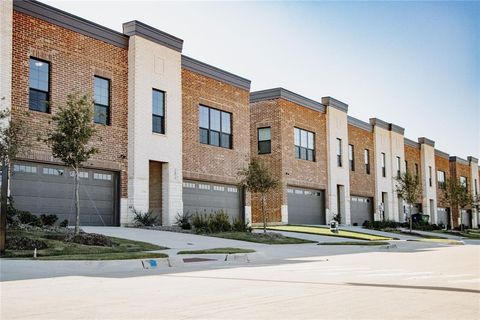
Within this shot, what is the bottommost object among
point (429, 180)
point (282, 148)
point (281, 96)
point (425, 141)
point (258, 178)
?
point (258, 178)

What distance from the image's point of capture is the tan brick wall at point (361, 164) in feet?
161

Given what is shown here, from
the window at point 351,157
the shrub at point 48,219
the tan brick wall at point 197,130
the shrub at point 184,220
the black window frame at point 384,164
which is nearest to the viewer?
the shrub at point 48,219

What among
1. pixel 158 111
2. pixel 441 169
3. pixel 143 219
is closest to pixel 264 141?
pixel 158 111

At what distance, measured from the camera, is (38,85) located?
931 inches

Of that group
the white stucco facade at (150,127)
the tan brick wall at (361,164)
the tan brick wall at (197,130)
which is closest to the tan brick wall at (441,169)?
the tan brick wall at (361,164)

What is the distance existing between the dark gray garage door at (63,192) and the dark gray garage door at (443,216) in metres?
49.7

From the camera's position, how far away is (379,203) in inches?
2062

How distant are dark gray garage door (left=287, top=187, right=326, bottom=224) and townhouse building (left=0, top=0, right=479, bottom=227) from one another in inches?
3.0

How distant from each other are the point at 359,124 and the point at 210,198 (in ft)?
70.4

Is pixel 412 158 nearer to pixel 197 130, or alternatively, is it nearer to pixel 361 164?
pixel 361 164

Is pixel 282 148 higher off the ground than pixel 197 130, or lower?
lower

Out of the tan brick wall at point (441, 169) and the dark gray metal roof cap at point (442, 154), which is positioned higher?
the dark gray metal roof cap at point (442, 154)

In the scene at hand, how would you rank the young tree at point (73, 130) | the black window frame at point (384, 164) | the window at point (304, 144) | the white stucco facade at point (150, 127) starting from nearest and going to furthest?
the young tree at point (73, 130) → the white stucco facade at point (150, 127) → the window at point (304, 144) → the black window frame at point (384, 164)

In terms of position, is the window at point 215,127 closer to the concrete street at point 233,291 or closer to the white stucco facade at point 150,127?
the white stucco facade at point 150,127
